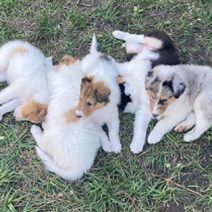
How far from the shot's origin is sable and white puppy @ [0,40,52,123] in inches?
205

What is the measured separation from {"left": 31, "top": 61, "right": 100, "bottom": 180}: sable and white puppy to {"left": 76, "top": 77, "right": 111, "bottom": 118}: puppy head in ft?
0.29

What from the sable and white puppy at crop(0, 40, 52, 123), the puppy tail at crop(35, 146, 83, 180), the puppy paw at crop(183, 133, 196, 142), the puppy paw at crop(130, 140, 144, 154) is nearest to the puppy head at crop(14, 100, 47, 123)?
the sable and white puppy at crop(0, 40, 52, 123)

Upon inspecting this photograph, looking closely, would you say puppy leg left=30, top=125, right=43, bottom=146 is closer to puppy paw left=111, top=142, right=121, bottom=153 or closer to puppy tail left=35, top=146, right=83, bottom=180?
puppy tail left=35, top=146, right=83, bottom=180

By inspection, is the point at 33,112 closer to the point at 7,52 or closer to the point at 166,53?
the point at 7,52

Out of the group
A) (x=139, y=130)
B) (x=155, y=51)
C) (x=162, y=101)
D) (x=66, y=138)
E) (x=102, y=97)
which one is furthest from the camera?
(x=155, y=51)

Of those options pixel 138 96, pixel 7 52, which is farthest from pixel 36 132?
pixel 138 96

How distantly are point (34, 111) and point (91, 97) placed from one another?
1.80ft

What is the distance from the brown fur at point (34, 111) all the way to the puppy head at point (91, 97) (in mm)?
368

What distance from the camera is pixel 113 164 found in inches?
203

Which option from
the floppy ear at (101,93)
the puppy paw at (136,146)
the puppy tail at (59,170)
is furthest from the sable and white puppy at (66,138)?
the puppy paw at (136,146)

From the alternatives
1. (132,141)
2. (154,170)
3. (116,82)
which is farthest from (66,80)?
(154,170)

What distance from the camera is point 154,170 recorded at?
5148 mm

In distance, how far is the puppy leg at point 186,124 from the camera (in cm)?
529

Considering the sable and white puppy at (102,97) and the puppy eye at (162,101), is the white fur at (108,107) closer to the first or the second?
the sable and white puppy at (102,97)
